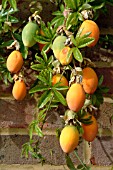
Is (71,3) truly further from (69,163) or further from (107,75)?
(69,163)

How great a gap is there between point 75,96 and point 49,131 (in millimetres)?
267

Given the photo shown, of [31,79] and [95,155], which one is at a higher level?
[31,79]

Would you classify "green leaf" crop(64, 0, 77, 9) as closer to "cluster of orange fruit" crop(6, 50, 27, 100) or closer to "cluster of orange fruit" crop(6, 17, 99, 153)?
"cluster of orange fruit" crop(6, 17, 99, 153)

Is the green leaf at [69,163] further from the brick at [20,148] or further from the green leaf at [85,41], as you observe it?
the green leaf at [85,41]

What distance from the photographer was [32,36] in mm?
860

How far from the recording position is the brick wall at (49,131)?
1.00 m

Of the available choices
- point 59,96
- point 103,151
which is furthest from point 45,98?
point 103,151

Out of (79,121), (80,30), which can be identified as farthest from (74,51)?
(79,121)

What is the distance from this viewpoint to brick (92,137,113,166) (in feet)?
3.33

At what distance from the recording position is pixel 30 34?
2.82 ft

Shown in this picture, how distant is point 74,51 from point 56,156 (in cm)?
33

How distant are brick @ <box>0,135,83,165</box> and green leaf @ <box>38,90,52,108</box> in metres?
0.19

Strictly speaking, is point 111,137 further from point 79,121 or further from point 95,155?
point 79,121

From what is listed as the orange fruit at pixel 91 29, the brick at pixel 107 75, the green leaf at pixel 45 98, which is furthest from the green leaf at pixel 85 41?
the brick at pixel 107 75
